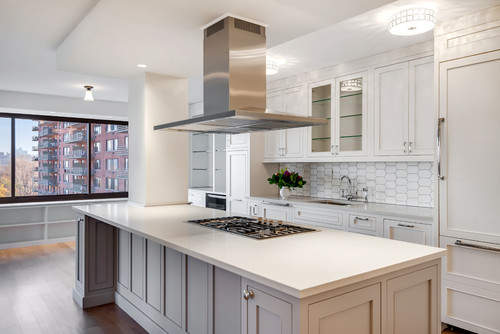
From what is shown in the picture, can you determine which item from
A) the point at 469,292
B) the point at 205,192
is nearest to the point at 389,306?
the point at 469,292

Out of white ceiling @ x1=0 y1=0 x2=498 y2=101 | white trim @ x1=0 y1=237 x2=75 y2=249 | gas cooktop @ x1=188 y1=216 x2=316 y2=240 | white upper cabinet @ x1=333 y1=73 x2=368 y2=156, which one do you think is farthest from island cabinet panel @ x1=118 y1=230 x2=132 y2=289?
white trim @ x1=0 y1=237 x2=75 y2=249

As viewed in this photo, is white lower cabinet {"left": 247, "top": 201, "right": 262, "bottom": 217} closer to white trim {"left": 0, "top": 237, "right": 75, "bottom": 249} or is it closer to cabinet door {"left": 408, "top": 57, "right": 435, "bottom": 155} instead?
cabinet door {"left": 408, "top": 57, "right": 435, "bottom": 155}

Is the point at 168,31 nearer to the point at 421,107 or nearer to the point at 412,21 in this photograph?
the point at 412,21

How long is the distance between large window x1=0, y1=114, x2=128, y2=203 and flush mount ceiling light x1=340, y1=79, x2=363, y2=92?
4580mm

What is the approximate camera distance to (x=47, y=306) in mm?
3426

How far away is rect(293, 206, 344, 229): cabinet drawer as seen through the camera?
3824mm

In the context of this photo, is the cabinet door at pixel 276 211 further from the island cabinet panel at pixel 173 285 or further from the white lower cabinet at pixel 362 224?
the island cabinet panel at pixel 173 285

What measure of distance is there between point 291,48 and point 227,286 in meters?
2.46

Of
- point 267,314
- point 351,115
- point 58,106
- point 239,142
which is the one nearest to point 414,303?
point 267,314

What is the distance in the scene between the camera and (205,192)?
598cm

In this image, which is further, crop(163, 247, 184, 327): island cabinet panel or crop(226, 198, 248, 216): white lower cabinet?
crop(226, 198, 248, 216): white lower cabinet

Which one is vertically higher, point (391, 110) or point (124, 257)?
point (391, 110)

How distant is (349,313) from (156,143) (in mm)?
2853

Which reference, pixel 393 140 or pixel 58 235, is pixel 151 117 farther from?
pixel 58 235
